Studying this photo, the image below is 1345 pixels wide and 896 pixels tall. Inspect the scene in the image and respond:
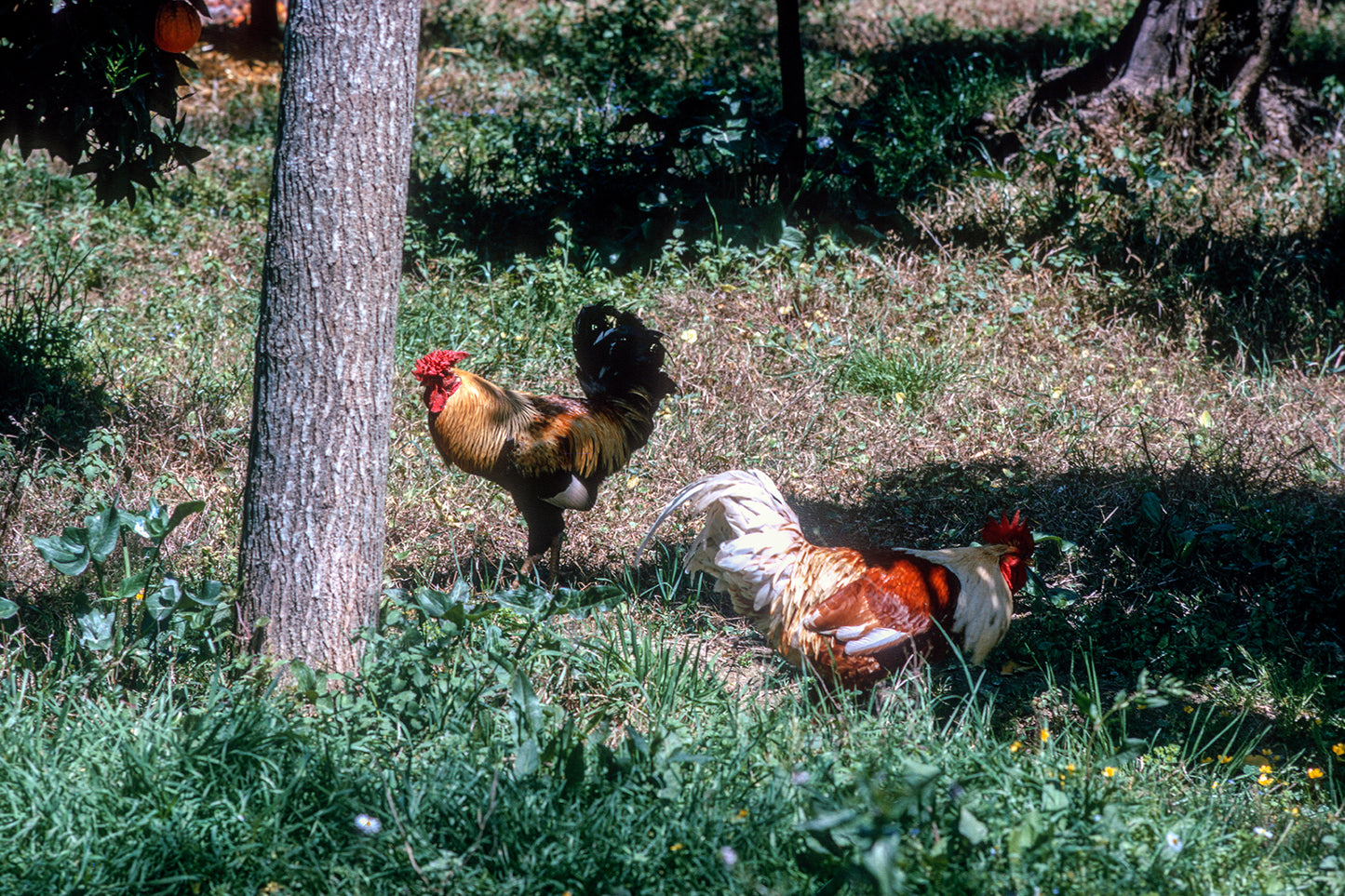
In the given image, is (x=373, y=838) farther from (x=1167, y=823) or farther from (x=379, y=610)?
(x=1167, y=823)

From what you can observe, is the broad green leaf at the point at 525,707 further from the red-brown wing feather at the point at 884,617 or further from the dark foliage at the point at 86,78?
the dark foliage at the point at 86,78

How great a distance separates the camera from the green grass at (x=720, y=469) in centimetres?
242

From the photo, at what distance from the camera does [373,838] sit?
241 cm

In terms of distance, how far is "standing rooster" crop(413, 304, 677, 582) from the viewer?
3.95 metres

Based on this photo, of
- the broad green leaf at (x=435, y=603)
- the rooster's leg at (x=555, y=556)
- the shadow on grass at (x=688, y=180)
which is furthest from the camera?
the shadow on grass at (x=688, y=180)

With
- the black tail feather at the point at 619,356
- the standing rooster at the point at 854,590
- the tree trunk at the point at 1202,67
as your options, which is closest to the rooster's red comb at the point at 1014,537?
the standing rooster at the point at 854,590

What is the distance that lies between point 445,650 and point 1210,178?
21.3 ft

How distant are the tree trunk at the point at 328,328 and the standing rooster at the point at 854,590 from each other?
1.00 metres

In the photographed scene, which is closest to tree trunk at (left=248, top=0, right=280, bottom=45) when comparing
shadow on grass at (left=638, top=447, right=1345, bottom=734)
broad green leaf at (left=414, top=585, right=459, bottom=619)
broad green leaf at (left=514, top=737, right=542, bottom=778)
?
shadow on grass at (left=638, top=447, right=1345, bottom=734)

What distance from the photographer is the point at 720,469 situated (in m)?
4.96

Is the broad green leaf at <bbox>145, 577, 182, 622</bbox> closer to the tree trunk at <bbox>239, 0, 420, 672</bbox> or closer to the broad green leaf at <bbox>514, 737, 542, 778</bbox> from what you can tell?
the tree trunk at <bbox>239, 0, 420, 672</bbox>

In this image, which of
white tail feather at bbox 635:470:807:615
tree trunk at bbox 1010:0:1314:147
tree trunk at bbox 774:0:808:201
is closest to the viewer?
white tail feather at bbox 635:470:807:615

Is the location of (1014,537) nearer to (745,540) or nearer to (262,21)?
(745,540)

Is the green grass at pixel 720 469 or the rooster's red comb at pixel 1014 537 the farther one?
the rooster's red comb at pixel 1014 537
